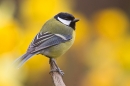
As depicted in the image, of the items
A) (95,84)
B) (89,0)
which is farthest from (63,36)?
(89,0)

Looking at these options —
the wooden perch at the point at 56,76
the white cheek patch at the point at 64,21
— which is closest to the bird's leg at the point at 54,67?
the wooden perch at the point at 56,76

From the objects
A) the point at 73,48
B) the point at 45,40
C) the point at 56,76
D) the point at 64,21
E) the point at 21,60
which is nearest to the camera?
the point at 56,76

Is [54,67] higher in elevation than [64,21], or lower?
lower

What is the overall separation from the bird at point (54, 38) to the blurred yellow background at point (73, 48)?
48 millimetres

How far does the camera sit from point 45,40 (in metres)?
2.00

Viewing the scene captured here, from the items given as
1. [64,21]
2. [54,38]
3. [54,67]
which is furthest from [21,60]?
[64,21]

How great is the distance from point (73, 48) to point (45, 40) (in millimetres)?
654

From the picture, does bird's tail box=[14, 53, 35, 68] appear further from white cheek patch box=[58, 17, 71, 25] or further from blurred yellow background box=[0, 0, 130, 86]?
white cheek patch box=[58, 17, 71, 25]

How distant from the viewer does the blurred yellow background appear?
203 centimetres

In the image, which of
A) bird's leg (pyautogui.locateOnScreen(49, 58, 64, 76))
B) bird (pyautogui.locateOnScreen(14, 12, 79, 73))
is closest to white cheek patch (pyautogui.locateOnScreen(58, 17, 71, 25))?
bird (pyautogui.locateOnScreen(14, 12, 79, 73))

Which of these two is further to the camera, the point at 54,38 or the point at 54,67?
the point at 54,38

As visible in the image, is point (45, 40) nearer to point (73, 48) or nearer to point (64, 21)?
point (64, 21)

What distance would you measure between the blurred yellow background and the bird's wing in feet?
0.38

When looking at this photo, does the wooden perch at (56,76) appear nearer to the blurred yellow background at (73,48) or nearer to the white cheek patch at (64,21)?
the blurred yellow background at (73,48)
